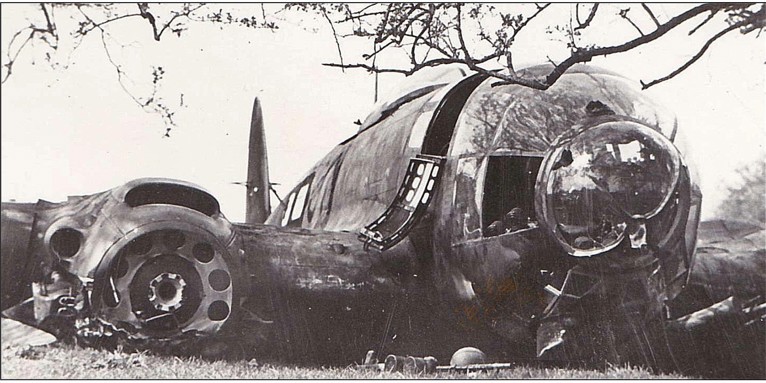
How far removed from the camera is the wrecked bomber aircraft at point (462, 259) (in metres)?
6.30

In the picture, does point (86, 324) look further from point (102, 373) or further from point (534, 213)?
point (534, 213)

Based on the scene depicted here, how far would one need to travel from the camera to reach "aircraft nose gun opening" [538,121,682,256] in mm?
6605

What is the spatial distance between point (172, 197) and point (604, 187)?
324cm

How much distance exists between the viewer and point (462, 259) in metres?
7.02

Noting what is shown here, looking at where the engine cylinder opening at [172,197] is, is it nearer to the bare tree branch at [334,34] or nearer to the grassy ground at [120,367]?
the grassy ground at [120,367]

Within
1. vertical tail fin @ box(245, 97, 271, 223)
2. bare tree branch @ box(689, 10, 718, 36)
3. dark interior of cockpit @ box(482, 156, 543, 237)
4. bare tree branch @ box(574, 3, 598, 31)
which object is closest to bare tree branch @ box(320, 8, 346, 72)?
vertical tail fin @ box(245, 97, 271, 223)

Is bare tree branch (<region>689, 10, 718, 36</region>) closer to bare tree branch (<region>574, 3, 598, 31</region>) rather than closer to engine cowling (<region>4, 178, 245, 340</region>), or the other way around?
bare tree branch (<region>574, 3, 598, 31</region>)

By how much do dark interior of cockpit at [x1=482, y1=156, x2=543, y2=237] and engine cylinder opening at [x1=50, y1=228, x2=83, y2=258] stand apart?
9.90 feet

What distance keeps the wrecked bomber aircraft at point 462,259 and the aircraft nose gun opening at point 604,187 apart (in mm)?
12

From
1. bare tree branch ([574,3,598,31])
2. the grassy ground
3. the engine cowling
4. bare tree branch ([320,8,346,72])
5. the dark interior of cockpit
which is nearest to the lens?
the grassy ground

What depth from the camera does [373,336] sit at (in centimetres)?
720

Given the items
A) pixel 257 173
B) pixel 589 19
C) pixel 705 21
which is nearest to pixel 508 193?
pixel 589 19

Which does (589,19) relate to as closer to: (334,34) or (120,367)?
(334,34)

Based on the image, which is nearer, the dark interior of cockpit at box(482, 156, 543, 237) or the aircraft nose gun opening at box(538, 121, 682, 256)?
the aircraft nose gun opening at box(538, 121, 682, 256)
